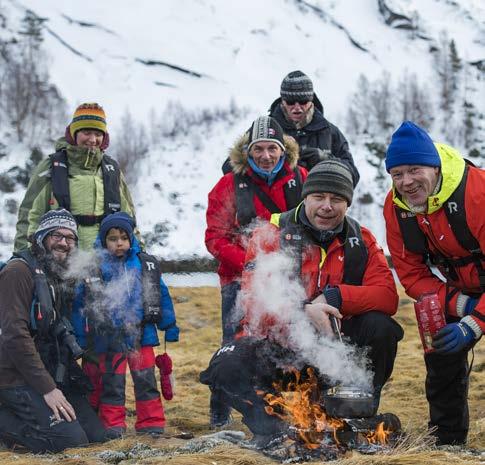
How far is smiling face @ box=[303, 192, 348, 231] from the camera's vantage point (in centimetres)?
418

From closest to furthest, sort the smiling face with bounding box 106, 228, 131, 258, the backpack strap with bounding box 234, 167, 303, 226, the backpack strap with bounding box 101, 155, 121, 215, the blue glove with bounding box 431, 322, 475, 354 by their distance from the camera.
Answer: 1. the blue glove with bounding box 431, 322, 475, 354
2. the backpack strap with bounding box 234, 167, 303, 226
3. the smiling face with bounding box 106, 228, 131, 258
4. the backpack strap with bounding box 101, 155, 121, 215

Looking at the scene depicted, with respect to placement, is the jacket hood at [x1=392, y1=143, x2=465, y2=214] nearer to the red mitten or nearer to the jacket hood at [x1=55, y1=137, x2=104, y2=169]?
the red mitten

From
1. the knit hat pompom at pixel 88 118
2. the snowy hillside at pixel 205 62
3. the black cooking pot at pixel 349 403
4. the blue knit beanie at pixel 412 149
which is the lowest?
the black cooking pot at pixel 349 403

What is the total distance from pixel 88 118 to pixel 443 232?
2755 millimetres

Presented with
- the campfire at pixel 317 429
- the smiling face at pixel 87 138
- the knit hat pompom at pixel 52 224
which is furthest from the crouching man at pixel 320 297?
the smiling face at pixel 87 138

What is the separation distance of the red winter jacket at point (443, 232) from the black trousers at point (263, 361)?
359 mm

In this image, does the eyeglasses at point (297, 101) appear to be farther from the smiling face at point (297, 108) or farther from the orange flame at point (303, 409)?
the orange flame at point (303, 409)

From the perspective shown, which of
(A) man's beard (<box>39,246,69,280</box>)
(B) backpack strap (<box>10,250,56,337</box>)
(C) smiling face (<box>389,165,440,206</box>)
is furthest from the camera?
(A) man's beard (<box>39,246,69,280</box>)

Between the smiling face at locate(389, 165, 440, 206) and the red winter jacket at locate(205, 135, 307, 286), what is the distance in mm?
1194

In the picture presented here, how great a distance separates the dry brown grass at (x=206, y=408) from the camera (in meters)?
3.44

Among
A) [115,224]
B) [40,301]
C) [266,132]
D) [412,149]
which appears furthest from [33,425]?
[412,149]

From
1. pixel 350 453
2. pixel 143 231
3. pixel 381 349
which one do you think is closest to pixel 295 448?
pixel 350 453

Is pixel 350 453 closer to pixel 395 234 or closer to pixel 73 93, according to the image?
pixel 395 234

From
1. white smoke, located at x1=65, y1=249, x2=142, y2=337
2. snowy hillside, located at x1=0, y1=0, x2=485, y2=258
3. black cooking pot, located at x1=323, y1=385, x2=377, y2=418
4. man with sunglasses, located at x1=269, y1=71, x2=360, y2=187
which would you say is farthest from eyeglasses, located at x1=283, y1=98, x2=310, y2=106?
snowy hillside, located at x1=0, y1=0, x2=485, y2=258
